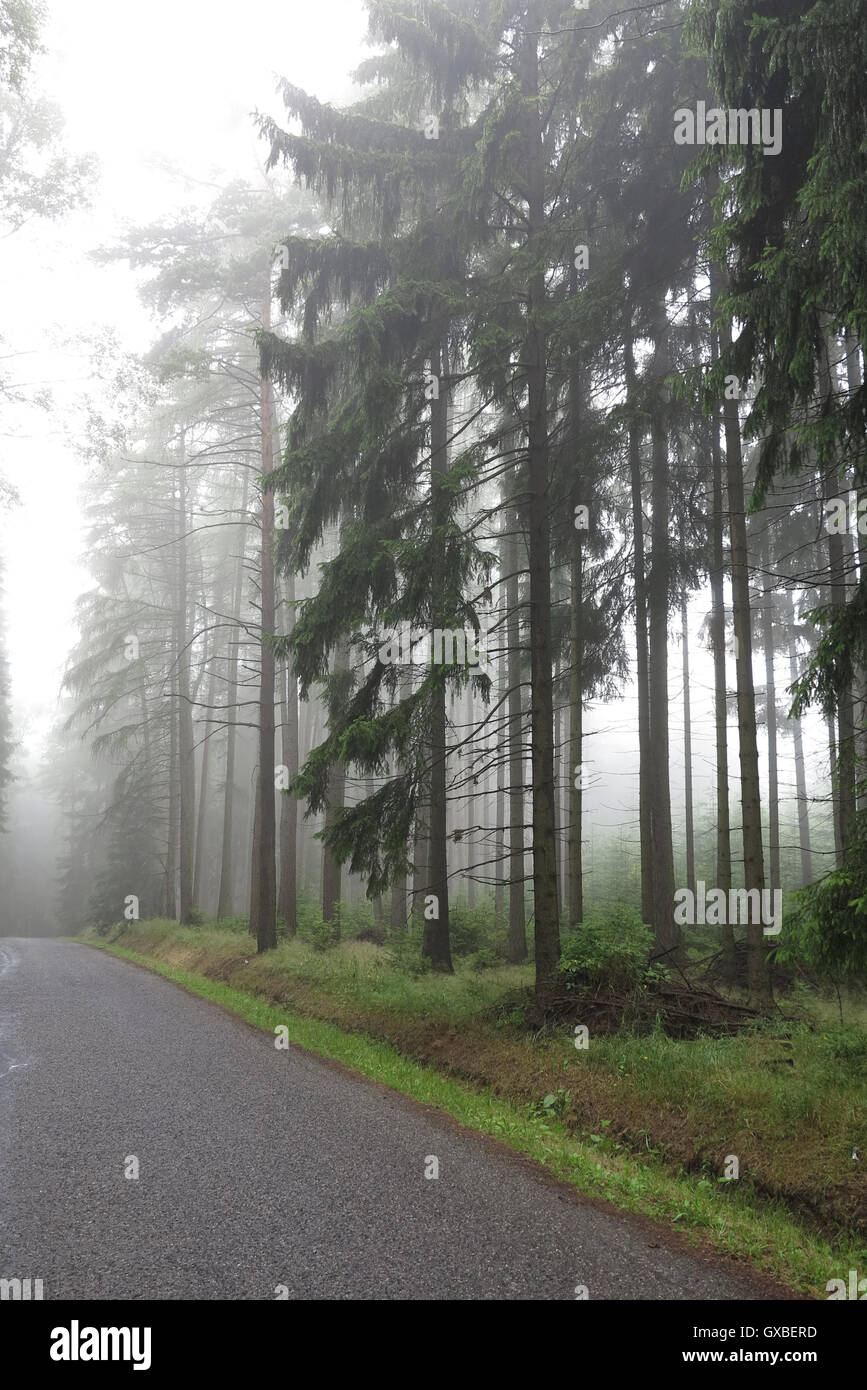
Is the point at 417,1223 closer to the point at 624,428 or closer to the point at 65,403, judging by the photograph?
the point at 624,428

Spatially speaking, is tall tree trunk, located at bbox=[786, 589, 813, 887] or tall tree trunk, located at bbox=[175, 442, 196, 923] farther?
tall tree trunk, located at bbox=[175, 442, 196, 923]

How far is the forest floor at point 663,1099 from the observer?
466 centimetres

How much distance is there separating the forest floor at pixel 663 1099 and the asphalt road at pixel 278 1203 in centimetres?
42

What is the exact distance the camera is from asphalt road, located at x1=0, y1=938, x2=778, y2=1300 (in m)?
3.71

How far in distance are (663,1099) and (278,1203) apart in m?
3.30

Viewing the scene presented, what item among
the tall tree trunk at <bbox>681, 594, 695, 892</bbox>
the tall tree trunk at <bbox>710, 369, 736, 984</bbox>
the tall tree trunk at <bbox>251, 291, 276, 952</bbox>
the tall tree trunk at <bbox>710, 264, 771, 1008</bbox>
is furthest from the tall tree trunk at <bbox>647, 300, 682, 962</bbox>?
the tall tree trunk at <bbox>251, 291, 276, 952</bbox>

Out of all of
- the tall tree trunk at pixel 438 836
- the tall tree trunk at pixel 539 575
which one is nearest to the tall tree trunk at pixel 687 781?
the tall tree trunk at pixel 438 836

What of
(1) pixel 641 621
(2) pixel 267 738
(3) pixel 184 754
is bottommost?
(3) pixel 184 754

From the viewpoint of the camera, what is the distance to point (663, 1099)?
6.11 metres

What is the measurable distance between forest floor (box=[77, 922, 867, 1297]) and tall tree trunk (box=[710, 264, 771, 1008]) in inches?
26.0

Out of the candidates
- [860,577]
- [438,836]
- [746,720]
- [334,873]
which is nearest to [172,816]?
[334,873]

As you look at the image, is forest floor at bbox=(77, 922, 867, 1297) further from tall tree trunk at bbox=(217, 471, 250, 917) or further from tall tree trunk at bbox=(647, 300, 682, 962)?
tall tree trunk at bbox=(217, 471, 250, 917)

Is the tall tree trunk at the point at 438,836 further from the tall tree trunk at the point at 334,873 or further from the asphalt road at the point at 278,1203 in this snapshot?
the asphalt road at the point at 278,1203

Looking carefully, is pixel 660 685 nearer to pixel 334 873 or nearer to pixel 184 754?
pixel 334 873
